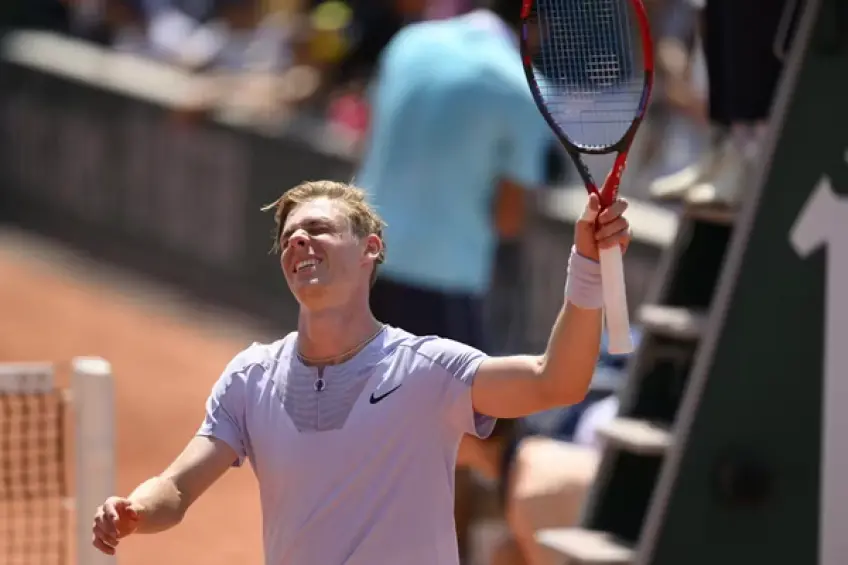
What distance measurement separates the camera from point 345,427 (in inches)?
143

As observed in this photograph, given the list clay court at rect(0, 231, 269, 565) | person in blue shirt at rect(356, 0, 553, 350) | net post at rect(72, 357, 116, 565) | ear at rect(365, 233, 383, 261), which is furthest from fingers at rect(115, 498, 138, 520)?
clay court at rect(0, 231, 269, 565)

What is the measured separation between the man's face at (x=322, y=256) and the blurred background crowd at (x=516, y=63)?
2163mm

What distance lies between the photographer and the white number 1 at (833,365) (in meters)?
5.28

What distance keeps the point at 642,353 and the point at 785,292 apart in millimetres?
606

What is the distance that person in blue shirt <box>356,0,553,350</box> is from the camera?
253 inches

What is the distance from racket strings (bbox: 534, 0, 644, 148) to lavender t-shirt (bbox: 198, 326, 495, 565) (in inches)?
25.1

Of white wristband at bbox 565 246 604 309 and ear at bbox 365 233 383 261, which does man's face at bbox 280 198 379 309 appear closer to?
ear at bbox 365 233 383 261

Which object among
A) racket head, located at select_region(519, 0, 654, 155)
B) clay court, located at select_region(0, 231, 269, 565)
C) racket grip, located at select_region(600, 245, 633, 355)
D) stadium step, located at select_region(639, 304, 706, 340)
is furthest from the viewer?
clay court, located at select_region(0, 231, 269, 565)

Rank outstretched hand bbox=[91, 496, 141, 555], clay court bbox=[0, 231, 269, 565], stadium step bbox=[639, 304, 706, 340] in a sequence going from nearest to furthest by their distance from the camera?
outstretched hand bbox=[91, 496, 141, 555], stadium step bbox=[639, 304, 706, 340], clay court bbox=[0, 231, 269, 565]

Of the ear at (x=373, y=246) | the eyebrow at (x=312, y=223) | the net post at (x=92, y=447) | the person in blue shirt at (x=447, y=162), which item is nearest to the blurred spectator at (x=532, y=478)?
the person in blue shirt at (x=447, y=162)

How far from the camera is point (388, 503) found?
361 centimetres

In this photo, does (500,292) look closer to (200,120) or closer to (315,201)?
(200,120)

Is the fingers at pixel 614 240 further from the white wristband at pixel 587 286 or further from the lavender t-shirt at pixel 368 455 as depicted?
the lavender t-shirt at pixel 368 455

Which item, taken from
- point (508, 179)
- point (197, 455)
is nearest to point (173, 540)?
point (508, 179)
